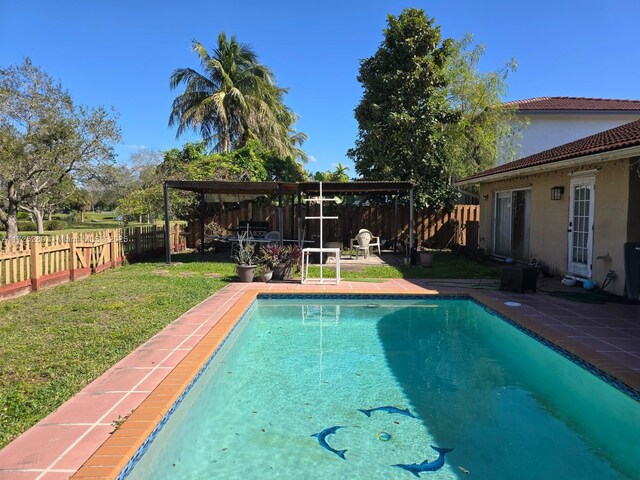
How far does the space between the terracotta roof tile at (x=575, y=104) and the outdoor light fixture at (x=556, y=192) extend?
1370 centimetres

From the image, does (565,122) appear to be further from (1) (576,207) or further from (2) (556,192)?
(1) (576,207)

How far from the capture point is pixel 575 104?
76.1ft

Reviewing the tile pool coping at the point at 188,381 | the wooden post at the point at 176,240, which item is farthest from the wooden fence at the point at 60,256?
the tile pool coping at the point at 188,381

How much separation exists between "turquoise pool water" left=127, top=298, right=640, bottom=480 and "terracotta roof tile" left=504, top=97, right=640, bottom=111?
2012 centimetres

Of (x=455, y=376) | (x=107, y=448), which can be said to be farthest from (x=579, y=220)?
(x=107, y=448)

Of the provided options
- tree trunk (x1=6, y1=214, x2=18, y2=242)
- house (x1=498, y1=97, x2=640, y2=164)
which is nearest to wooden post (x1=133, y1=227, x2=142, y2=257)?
tree trunk (x1=6, y1=214, x2=18, y2=242)

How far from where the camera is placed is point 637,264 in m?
7.10

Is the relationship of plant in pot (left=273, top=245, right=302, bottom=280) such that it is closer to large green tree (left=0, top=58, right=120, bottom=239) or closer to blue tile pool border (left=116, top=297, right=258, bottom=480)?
blue tile pool border (left=116, top=297, right=258, bottom=480)

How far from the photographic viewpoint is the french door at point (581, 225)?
28.5 feet

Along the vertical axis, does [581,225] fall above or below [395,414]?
above

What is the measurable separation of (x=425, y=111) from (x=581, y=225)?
7.77 metres

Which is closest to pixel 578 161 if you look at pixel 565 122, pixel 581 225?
pixel 581 225

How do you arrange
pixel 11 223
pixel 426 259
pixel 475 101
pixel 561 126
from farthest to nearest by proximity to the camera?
1. pixel 561 126
2. pixel 11 223
3. pixel 475 101
4. pixel 426 259

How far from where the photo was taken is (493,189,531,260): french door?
12.0m
